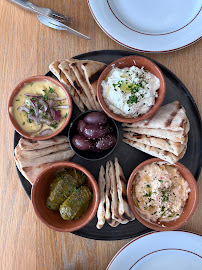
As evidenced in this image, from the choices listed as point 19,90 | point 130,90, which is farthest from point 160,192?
point 19,90

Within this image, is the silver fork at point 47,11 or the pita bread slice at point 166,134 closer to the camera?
the pita bread slice at point 166,134

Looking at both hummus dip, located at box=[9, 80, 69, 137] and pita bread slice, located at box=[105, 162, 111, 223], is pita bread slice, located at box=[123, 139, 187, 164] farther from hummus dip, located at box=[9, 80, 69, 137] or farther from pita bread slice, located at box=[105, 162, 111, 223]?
hummus dip, located at box=[9, 80, 69, 137]

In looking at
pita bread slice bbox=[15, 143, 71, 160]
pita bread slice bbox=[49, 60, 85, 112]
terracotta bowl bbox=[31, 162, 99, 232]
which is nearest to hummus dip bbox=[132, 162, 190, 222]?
terracotta bowl bbox=[31, 162, 99, 232]

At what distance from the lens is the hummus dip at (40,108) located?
2275 millimetres

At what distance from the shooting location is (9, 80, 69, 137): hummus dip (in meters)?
2.28

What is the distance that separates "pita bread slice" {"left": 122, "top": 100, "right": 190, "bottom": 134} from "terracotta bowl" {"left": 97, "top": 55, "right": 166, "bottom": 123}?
8 cm

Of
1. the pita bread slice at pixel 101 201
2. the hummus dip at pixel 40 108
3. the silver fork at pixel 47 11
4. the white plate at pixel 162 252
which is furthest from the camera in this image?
the silver fork at pixel 47 11

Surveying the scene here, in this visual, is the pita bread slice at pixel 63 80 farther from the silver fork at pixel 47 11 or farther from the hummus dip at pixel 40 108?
the silver fork at pixel 47 11

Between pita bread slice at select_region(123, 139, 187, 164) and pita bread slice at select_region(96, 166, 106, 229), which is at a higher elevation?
pita bread slice at select_region(123, 139, 187, 164)

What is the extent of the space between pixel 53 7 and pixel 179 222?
2098mm

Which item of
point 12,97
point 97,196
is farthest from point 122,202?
point 12,97

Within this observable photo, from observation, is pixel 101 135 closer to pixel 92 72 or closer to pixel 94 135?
pixel 94 135

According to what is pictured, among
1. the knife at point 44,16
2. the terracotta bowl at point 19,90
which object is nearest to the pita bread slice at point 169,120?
the terracotta bowl at point 19,90

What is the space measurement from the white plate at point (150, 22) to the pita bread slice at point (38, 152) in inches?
39.2
